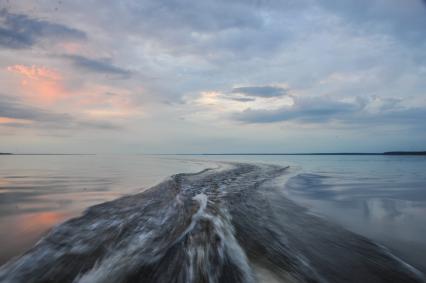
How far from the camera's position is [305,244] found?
4672mm

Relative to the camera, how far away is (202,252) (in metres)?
4.16

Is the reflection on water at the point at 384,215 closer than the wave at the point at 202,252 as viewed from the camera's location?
No

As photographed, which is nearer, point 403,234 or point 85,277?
point 85,277

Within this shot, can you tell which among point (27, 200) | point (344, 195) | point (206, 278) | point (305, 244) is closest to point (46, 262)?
point (206, 278)

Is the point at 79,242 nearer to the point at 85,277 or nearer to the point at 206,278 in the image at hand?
the point at 85,277

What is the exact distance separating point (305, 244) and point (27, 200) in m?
9.42

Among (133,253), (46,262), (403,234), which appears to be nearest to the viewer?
(46,262)

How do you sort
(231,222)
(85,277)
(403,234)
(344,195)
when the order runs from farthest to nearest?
(344,195) < (231,222) < (403,234) < (85,277)

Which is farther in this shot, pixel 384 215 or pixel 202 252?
pixel 384 215

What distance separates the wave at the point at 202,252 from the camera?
3.46m

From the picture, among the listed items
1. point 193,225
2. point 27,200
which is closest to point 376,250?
point 193,225

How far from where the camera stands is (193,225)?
536 cm

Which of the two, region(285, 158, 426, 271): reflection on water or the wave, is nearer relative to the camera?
the wave

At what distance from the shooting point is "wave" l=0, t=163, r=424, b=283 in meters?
3.46
